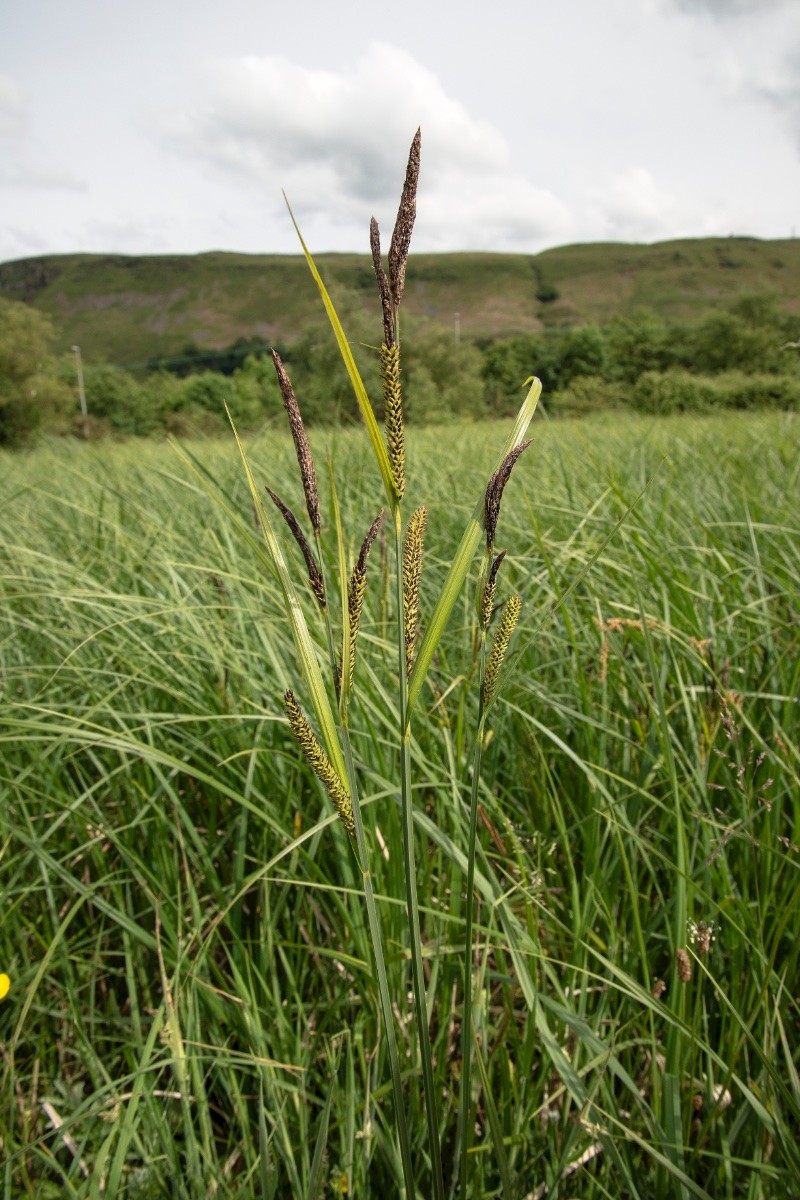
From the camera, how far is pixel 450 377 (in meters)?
36.8

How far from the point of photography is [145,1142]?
106 cm

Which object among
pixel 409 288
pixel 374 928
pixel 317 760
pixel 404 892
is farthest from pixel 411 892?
pixel 409 288

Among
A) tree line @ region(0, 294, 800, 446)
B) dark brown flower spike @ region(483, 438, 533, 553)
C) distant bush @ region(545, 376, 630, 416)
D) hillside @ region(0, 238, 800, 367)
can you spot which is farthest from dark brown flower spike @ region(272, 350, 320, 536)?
hillside @ region(0, 238, 800, 367)

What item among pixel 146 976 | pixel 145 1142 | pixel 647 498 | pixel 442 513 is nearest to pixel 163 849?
pixel 146 976

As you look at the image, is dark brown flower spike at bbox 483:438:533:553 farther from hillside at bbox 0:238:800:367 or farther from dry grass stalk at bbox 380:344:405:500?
hillside at bbox 0:238:800:367

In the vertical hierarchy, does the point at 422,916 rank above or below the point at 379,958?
below

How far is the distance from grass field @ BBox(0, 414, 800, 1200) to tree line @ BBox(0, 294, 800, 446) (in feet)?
9.93

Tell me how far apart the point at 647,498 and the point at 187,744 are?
1934mm

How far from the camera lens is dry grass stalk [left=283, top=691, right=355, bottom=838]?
0.46 metres

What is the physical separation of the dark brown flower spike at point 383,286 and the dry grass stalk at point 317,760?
0.21 meters

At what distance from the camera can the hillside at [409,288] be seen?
95688 millimetres

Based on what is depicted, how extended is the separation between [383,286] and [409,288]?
350 feet

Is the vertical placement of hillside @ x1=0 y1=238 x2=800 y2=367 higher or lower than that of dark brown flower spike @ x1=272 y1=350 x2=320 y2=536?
higher

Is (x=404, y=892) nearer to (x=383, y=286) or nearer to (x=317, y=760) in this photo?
(x=317, y=760)
